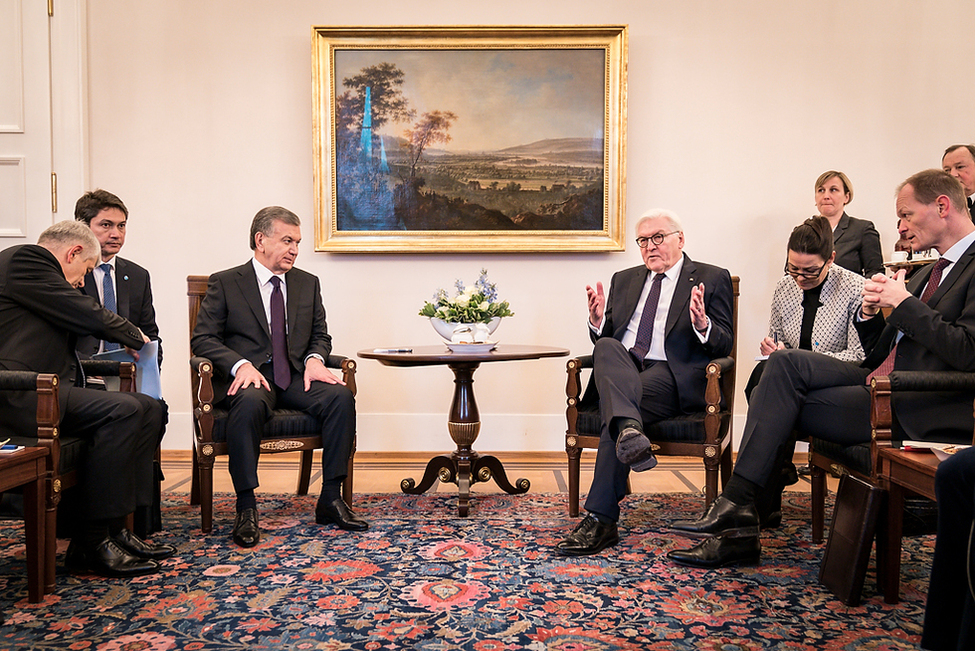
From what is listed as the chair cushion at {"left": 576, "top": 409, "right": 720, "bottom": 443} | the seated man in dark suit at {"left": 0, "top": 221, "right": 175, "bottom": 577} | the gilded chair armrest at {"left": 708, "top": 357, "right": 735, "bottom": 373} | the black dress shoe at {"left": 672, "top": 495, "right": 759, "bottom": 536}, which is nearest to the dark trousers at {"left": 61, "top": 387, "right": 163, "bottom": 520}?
the seated man in dark suit at {"left": 0, "top": 221, "right": 175, "bottom": 577}

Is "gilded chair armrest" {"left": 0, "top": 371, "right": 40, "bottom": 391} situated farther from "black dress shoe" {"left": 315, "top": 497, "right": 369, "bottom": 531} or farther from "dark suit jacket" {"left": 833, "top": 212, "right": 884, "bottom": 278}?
"dark suit jacket" {"left": 833, "top": 212, "right": 884, "bottom": 278}

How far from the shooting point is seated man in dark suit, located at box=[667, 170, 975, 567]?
2289 mm

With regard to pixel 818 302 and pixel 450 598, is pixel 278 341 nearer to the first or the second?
pixel 450 598

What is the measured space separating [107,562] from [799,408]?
2.41 metres

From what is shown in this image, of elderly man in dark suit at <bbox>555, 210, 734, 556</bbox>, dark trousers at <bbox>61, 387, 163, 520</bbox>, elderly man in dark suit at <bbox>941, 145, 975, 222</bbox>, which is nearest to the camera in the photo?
dark trousers at <bbox>61, 387, 163, 520</bbox>

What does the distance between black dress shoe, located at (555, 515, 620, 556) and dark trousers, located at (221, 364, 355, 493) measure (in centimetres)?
99

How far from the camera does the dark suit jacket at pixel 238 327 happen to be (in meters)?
3.16

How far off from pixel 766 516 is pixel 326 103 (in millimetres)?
3524

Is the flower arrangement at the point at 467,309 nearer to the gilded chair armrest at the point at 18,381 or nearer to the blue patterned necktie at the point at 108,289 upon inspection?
the blue patterned necktie at the point at 108,289

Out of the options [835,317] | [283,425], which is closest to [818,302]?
[835,317]

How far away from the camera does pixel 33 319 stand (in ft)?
8.22

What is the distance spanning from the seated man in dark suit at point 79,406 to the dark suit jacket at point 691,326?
2068mm

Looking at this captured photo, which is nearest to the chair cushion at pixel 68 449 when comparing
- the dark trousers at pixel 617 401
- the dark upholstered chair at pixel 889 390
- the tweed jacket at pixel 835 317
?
the dark trousers at pixel 617 401

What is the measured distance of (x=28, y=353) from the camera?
2469mm
